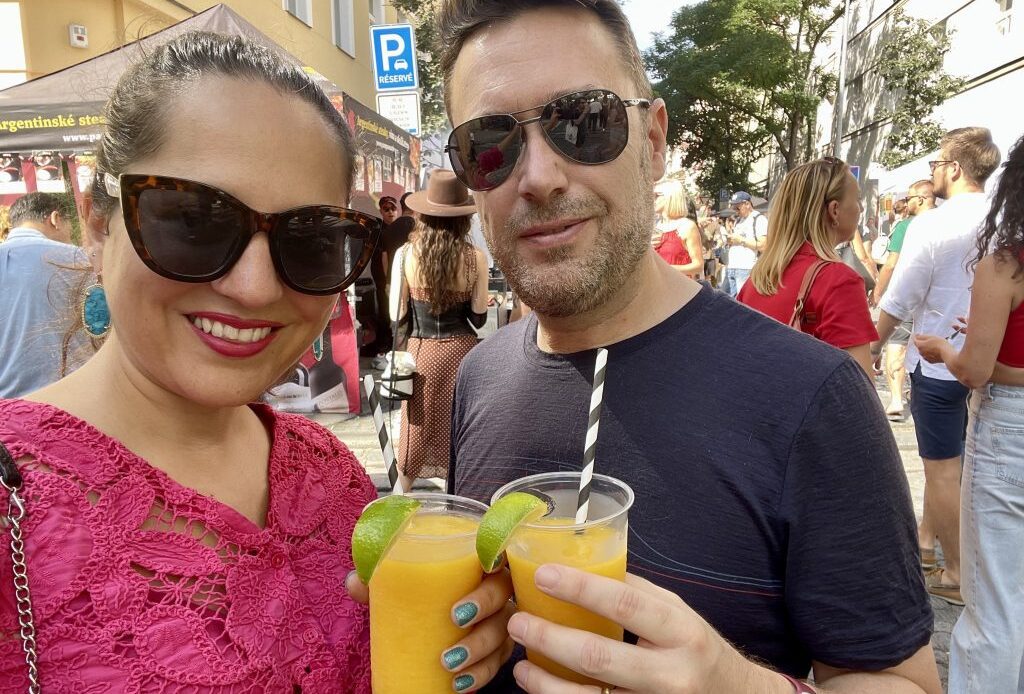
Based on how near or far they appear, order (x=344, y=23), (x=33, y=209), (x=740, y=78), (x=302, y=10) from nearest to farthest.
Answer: (x=33, y=209), (x=302, y=10), (x=344, y=23), (x=740, y=78)

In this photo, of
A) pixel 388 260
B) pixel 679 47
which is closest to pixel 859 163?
pixel 679 47

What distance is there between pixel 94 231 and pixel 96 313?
404mm

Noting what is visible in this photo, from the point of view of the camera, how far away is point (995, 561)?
8.66 ft

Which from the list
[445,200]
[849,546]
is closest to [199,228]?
[849,546]

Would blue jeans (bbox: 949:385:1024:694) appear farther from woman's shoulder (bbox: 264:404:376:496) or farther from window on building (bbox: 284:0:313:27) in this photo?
window on building (bbox: 284:0:313:27)

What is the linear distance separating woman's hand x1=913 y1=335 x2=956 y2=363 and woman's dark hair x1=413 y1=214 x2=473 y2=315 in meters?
2.83

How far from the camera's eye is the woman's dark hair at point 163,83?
4.05 ft

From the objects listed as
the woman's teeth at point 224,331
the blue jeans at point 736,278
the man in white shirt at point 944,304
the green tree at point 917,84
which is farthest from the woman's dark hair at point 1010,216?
the green tree at point 917,84

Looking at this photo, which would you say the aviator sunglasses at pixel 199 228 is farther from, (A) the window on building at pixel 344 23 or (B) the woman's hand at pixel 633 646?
(A) the window on building at pixel 344 23

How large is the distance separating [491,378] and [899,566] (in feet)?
3.23

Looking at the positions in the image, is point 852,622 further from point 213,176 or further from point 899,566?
point 213,176

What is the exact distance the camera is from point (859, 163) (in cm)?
2842

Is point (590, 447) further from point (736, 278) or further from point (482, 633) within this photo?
point (736, 278)

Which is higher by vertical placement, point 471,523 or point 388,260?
point 388,260
